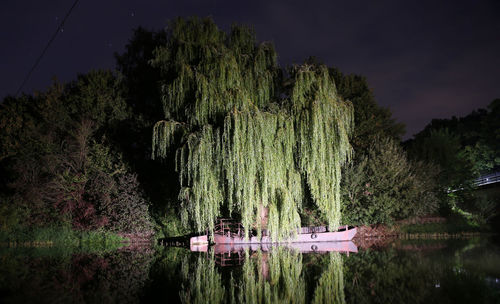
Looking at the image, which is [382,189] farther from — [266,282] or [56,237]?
[56,237]

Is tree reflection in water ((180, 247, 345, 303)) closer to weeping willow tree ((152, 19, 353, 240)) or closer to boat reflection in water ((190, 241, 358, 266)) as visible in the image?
boat reflection in water ((190, 241, 358, 266))

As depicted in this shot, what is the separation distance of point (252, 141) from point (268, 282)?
22.3 feet

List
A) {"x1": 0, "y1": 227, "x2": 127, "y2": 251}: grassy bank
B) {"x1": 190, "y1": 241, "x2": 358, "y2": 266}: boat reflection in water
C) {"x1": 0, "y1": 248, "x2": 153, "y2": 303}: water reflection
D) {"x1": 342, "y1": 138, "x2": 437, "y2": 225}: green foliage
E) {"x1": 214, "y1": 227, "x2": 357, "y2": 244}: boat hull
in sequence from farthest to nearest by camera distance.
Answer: {"x1": 342, "y1": 138, "x2": 437, "y2": 225}: green foliage → {"x1": 0, "y1": 227, "x2": 127, "y2": 251}: grassy bank → {"x1": 214, "y1": 227, "x2": 357, "y2": 244}: boat hull → {"x1": 190, "y1": 241, "x2": 358, "y2": 266}: boat reflection in water → {"x1": 0, "y1": 248, "x2": 153, "y2": 303}: water reflection

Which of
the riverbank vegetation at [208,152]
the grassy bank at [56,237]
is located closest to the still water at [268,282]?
the riverbank vegetation at [208,152]

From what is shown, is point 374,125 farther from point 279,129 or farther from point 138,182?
point 138,182

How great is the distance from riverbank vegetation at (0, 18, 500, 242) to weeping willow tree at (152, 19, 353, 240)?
57 millimetres

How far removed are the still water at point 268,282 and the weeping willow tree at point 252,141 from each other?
158 inches

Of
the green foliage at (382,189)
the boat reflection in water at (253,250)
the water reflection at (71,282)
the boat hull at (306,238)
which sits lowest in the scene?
the boat reflection in water at (253,250)

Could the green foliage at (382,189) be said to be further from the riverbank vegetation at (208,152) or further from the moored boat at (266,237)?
the moored boat at (266,237)

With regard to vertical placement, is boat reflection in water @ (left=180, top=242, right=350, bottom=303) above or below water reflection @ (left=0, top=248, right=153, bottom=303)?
below

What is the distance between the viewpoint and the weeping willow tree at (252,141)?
43.8 feet

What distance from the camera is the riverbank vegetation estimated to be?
13.9 meters

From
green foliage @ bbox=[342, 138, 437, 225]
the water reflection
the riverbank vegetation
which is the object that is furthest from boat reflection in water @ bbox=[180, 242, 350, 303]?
green foliage @ bbox=[342, 138, 437, 225]

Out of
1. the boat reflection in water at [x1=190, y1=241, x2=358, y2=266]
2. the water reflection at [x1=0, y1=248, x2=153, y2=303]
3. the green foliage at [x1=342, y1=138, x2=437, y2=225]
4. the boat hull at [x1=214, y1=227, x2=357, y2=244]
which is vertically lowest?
the boat reflection in water at [x1=190, y1=241, x2=358, y2=266]
